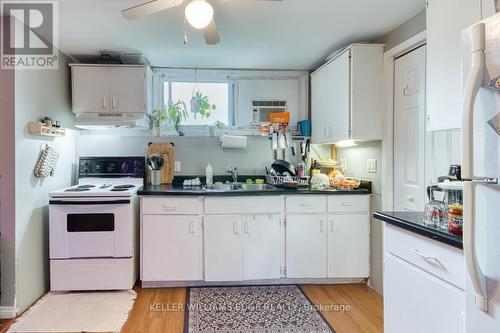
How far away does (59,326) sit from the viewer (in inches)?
88.0

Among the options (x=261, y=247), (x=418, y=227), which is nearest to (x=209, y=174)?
(x=261, y=247)

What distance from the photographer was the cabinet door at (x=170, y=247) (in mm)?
2830

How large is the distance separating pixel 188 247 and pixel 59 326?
3.55 feet

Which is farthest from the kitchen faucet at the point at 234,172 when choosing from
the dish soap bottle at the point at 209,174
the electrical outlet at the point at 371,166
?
the electrical outlet at the point at 371,166

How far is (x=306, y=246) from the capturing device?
9.64ft

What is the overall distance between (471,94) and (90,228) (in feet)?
9.27

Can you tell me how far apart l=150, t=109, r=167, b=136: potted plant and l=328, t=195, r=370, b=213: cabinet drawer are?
1.95 metres

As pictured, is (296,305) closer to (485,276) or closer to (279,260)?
(279,260)

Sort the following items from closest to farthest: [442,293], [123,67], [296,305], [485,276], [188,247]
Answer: [485,276]
[442,293]
[296,305]
[188,247]
[123,67]

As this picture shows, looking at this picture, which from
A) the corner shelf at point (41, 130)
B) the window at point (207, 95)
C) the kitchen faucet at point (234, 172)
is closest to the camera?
the corner shelf at point (41, 130)

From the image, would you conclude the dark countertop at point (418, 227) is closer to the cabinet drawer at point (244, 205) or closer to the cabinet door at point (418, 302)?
the cabinet door at point (418, 302)

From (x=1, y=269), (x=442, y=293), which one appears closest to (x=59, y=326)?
(x=1, y=269)

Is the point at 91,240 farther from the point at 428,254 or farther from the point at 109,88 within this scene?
the point at 428,254

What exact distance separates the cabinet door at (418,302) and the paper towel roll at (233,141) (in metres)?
2.14
